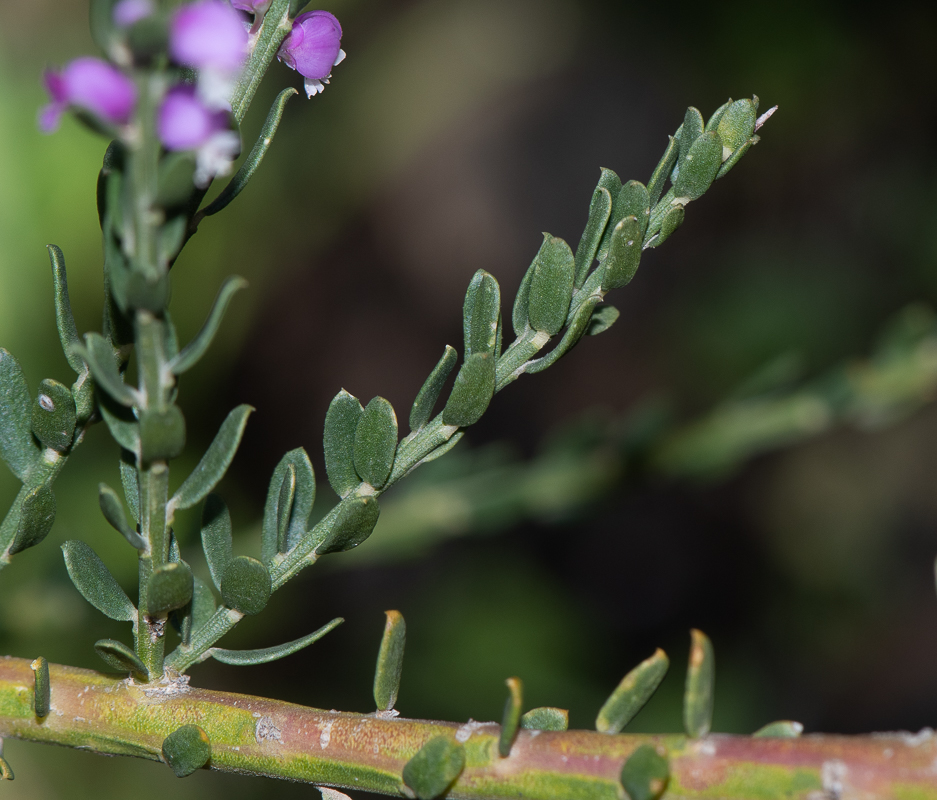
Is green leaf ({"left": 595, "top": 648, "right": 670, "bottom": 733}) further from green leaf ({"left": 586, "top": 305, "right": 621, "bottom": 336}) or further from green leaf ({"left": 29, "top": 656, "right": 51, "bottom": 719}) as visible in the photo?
green leaf ({"left": 29, "top": 656, "right": 51, "bottom": 719})

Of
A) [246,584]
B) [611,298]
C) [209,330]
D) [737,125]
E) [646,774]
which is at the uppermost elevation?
[611,298]

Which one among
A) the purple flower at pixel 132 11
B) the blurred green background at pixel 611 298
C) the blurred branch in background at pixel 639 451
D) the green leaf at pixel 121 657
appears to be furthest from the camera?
the blurred green background at pixel 611 298

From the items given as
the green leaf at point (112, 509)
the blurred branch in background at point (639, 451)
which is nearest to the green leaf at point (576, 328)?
the green leaf at point (112, 509)

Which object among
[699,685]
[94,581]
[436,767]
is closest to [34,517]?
[94,581]

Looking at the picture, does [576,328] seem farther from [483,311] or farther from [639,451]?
[639,451]

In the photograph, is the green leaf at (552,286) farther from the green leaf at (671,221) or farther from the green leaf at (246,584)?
the green leaf at (246,584)

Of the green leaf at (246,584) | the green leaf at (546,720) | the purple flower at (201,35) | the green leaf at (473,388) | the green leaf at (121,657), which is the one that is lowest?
the green leaf at (546,720)

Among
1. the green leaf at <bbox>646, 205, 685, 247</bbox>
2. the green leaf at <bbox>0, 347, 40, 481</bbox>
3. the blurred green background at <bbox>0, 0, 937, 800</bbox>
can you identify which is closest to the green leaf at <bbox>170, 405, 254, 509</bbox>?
the green leaf at <bbox>0, 347, 40, 481</bbox>
